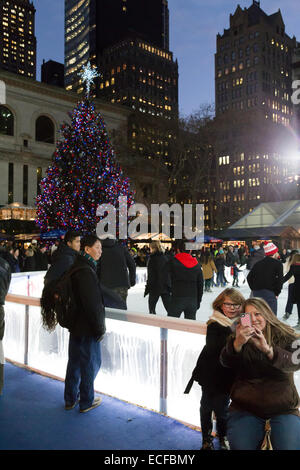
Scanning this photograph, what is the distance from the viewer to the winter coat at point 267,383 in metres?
2.36

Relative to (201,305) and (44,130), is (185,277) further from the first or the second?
(44,130)

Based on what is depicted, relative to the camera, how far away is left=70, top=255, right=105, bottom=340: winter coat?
335 centimetres

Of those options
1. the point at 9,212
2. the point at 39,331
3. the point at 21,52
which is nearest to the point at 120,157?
the point at 9,212

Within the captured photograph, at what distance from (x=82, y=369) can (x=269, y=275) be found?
3509mm

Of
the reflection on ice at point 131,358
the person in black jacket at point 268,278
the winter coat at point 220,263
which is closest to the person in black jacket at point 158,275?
the person in black jacket at point 268,278

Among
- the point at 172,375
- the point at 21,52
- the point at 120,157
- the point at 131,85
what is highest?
the point at 21,52

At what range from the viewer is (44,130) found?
Result: 43.2 m

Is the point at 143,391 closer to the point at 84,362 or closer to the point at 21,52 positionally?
the point at 84,362

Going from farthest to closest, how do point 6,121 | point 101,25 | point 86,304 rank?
point 101,25
point 6,121
point 86,304

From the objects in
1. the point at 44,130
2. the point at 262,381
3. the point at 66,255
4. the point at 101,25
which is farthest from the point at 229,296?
the point at 101,25

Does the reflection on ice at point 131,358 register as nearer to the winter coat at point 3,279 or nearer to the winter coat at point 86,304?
the winter coat at point 86,304

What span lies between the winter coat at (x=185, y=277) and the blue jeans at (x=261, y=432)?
333cm
